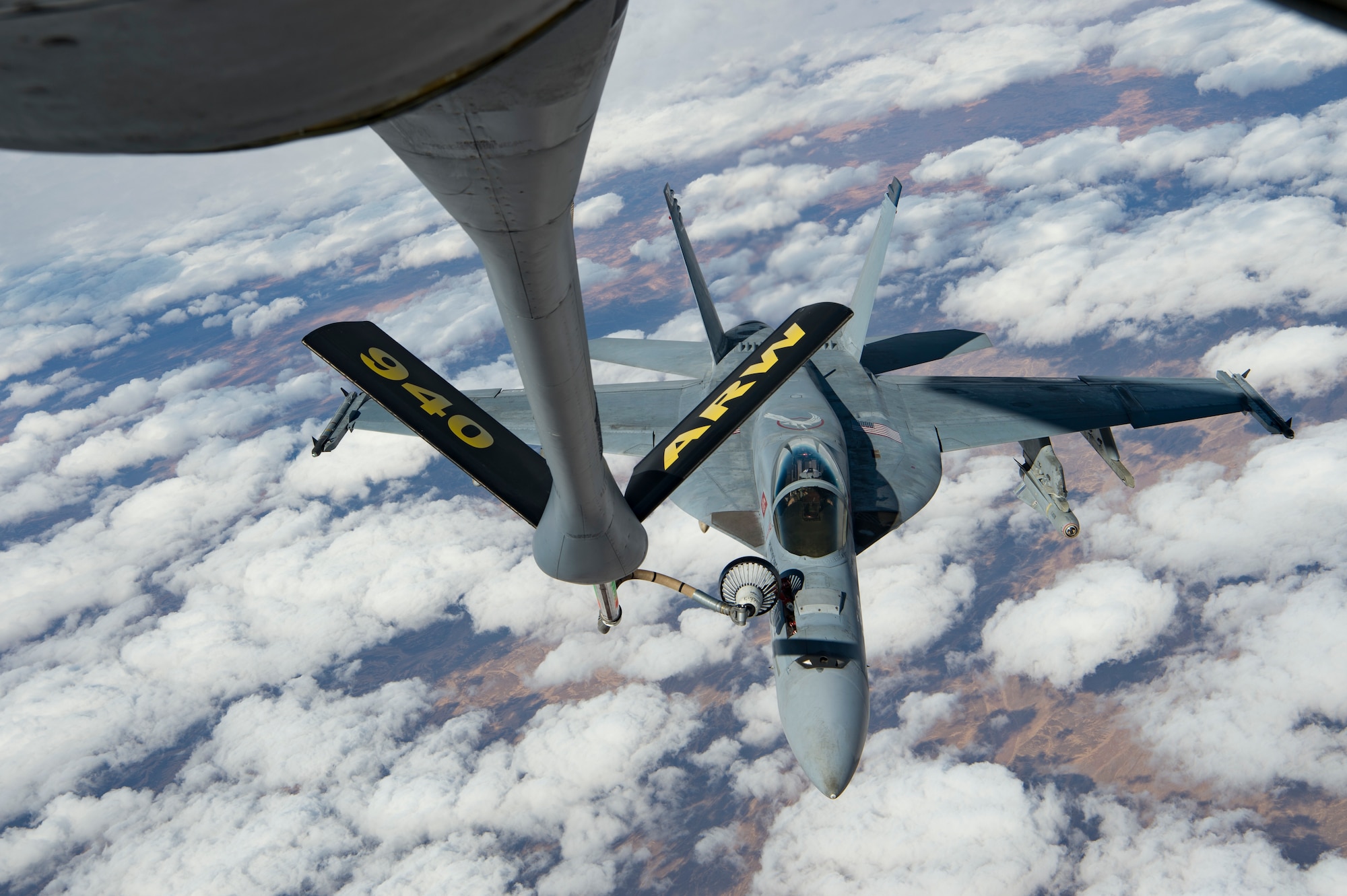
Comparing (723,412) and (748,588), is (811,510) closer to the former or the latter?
(748,588)

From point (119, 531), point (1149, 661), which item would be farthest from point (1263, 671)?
point (119, 531)

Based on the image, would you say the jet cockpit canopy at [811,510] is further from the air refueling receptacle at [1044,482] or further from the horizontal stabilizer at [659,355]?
the horizontal stabilizer at [659,355]

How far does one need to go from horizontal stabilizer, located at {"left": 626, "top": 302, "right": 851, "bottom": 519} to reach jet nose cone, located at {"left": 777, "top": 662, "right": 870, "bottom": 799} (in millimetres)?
6206

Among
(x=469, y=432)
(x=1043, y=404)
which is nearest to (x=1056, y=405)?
(x=1043, y=404)

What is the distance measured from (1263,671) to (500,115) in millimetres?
113918

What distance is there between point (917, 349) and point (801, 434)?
9371 mm

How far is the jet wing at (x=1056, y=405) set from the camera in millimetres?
15945

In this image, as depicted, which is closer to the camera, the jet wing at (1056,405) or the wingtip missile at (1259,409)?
the wingtip missile at (1259,409)

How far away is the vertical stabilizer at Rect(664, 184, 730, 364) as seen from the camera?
1811cm

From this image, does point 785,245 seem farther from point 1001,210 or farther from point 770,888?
point 770,888

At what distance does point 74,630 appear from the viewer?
112500 millimetres

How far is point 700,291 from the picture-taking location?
18.3 meters

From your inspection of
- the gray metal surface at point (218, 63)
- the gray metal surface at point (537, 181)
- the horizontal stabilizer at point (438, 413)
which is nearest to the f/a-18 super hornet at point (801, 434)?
the horizontal stabilizer at point (438, 413)

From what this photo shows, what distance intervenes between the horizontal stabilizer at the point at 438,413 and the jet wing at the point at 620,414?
11106mm
